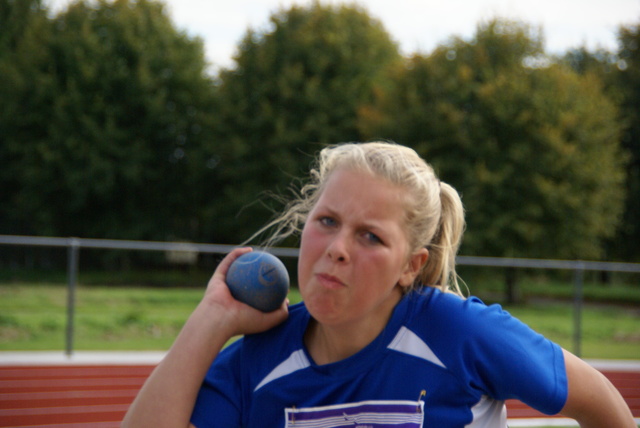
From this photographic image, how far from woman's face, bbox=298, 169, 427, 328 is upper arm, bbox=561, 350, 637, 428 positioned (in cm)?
50

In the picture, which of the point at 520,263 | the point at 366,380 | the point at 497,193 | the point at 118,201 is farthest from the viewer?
the point at 118,201

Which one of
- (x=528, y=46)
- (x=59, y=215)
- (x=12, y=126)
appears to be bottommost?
(x=59, y=215)

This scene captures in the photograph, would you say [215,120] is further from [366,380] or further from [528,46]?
[366,380]

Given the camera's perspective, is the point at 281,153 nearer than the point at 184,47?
Yes

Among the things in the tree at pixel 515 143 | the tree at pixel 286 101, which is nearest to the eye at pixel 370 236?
the tree at pixel 515 143

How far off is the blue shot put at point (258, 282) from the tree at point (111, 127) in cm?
2257

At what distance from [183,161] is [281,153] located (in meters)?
5.98

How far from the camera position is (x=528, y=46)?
70.4 ft

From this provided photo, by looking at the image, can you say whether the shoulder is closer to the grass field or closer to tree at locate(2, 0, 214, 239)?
the grass field

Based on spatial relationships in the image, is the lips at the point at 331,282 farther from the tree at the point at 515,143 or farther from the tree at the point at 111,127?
the tree at the point at 111,127

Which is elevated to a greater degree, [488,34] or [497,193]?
[488,34]

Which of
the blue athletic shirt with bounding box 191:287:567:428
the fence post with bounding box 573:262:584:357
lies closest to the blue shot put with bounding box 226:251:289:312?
the blue athletic shirt with bounding box 191:287:567:428

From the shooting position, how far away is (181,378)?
167 centimetres

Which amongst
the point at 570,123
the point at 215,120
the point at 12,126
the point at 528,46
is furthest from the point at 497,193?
the point at 12,126
